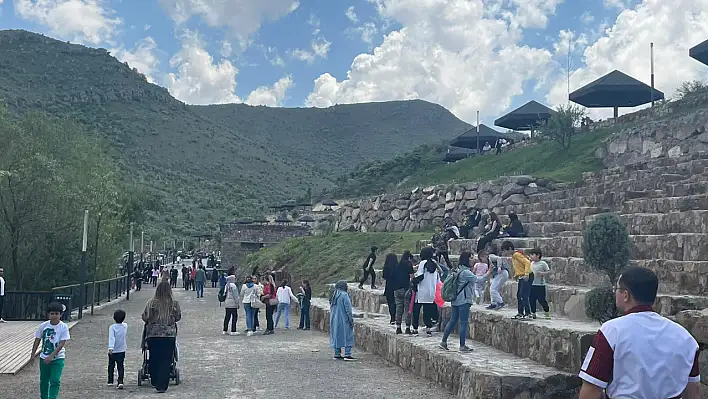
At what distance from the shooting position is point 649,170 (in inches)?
806

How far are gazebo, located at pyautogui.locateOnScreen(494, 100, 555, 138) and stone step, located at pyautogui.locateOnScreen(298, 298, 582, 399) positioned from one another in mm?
29477

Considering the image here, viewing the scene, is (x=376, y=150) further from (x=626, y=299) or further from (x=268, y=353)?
(x=626, y=299)

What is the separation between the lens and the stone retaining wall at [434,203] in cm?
2650

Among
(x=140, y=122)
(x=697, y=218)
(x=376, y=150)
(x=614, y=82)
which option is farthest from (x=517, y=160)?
(x=376, y=150)

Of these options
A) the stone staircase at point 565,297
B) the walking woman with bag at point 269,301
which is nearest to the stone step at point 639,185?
the stone staircase at point 565,297

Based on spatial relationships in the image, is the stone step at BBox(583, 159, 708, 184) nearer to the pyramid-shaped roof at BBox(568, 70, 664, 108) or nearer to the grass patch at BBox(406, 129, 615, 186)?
the grass patch at BBox(406, 129, 615, 186)

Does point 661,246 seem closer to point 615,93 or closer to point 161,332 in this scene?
point 161,332

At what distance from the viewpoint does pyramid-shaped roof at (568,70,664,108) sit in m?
35.8

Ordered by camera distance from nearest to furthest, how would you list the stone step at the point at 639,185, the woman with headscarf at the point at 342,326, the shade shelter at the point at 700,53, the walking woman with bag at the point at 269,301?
the woman with headscarf at the point at 342,326 → the stone step at the point at 639,185 → the walking woman with bag at the point at 269,301 → the shade shelter at the point at 700,53

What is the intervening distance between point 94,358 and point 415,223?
19.4 meters

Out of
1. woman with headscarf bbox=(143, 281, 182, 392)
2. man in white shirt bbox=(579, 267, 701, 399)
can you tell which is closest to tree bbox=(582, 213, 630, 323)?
woman with headscarf bbox=(143, 281, 182, 392)

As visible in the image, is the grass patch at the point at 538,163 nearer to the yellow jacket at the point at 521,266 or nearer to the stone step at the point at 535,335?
the stone step at the point at 535,335

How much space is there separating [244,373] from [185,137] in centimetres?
9156

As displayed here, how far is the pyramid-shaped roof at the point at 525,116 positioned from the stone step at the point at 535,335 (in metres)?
30.4
